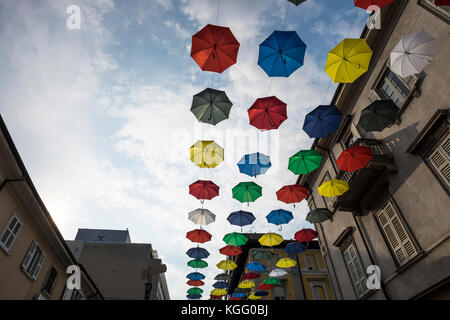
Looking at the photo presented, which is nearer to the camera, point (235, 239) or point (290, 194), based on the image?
point (290, 194)

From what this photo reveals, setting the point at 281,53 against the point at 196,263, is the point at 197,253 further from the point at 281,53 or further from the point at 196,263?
the point at 281,53

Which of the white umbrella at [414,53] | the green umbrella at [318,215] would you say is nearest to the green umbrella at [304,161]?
the green umbrella at [318,215]

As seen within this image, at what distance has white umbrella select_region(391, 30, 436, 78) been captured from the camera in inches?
323

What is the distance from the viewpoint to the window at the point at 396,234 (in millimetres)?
10102

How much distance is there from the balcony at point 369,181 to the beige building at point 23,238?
1472cm

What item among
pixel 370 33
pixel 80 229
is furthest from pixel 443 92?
pixel 80 229

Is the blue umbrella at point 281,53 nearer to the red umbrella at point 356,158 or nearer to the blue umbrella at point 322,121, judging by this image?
the blue umbrella at point 322,121

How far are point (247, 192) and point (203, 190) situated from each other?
235 cm

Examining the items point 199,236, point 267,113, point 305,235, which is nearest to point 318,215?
point 305,235

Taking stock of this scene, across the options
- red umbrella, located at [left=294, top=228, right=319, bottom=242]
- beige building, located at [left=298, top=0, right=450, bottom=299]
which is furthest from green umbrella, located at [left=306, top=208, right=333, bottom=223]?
red umbrella, located at [left=294, top=228, right=319, bottom=242]

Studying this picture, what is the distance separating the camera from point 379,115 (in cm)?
1048

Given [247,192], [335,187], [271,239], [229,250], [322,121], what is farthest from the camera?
[229,250]

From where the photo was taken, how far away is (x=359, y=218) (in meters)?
13.3
